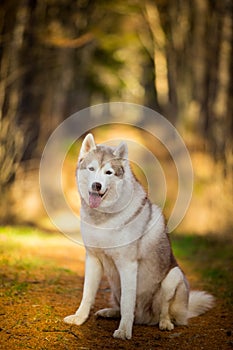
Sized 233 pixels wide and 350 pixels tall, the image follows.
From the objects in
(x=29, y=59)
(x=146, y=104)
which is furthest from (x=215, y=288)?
(x=146, y=104)

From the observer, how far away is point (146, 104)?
32781mm

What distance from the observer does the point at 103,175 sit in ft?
15.8

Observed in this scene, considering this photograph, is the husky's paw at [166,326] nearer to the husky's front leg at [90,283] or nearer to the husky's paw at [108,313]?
the husky's paw at [108,313]

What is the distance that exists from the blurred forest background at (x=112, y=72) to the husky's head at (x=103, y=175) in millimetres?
6128

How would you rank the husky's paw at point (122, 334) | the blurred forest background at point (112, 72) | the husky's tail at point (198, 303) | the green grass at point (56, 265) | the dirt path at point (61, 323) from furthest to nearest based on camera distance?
the blurred forest background at point (112, 72), the green grass at point (56, 265), the husky's tail at point (198, 303), the husky's paw at point (122, 334), the dirt path at point (61, 323)

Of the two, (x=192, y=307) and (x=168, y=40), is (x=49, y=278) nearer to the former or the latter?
(x=192, y=307)

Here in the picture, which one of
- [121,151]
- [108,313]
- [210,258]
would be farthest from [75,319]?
[210,258]

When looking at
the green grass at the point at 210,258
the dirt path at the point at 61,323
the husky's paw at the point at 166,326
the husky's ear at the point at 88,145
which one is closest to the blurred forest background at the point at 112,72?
the green grass at the point at 210,258

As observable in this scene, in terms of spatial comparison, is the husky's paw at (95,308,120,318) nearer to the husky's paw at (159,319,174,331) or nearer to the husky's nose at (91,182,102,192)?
the husky's paw at (159,319,174,331)

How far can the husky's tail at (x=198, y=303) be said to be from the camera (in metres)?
5.68

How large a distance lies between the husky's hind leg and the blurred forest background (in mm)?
5630

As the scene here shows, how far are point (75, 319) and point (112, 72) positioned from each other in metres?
18.6

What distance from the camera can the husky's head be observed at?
480 cm

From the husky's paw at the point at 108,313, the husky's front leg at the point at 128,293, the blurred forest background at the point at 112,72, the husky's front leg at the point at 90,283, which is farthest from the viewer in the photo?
the blurred forest background at the point at 112,72
